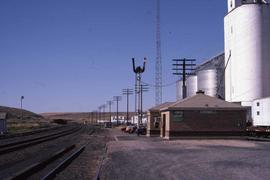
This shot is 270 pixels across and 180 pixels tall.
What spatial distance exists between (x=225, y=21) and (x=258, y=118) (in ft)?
96.5

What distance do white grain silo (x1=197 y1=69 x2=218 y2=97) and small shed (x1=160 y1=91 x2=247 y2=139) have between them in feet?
138

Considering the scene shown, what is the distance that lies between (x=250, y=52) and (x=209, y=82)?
18.8 metres

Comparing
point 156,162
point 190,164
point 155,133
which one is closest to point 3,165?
point 156,162

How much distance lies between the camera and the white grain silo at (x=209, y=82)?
89.0 meters

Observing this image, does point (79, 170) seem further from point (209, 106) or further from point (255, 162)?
point (209, 106)

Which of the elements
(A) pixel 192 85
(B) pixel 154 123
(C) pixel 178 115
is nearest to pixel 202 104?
(C) pixel 178 115

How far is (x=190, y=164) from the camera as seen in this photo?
822 inches

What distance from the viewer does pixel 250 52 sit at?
7169 centimetres

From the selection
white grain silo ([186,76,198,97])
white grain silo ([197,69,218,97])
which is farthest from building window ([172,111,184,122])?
white grain silo ([186,76,198,97])

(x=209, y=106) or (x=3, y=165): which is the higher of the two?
(x=209, y=106)

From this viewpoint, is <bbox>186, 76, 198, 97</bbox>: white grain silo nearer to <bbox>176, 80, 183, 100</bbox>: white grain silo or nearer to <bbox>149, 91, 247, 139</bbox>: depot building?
<bbox>176, 80, 183, 100</bbox>: white grain silo

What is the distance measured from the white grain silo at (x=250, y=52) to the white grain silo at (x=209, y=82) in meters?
12.9

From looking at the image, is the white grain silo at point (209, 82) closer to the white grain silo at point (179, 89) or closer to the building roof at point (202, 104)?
the white grain silo at point (179, 89)

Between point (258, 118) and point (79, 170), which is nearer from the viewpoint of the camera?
point (79, 170)
